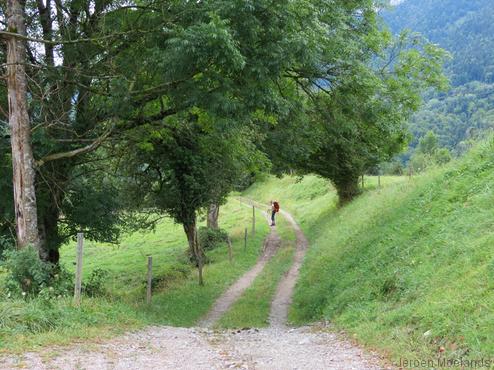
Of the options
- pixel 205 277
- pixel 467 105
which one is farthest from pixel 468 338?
pixel 467 105

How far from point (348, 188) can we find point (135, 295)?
19.4 meters

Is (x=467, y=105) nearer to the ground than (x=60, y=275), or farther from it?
farther from it

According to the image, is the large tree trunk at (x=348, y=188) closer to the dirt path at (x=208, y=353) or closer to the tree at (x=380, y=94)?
the tree at (x=380, y=94)

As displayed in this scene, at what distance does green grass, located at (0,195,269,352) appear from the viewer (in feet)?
25.5

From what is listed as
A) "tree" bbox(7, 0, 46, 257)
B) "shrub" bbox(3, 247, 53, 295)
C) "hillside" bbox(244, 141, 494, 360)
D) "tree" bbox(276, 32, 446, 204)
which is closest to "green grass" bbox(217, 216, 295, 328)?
"hillside" bbox(244, 141, 494, 360)

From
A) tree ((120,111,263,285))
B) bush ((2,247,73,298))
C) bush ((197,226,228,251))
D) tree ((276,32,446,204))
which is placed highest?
tree ((276,32,446,204))

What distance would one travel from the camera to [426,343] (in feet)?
22.8

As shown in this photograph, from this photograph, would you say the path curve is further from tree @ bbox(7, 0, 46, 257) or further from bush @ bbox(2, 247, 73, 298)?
tree @ bbox(7, 0, 46, 257)

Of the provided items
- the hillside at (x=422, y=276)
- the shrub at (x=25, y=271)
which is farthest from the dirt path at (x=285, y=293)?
the shrub at (x=25, y=271)

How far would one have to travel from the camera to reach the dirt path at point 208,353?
6520 mm

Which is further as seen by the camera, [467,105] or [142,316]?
[467,105]

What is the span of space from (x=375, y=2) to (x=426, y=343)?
11.5 metres

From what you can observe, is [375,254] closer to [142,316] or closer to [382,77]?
[382,77]

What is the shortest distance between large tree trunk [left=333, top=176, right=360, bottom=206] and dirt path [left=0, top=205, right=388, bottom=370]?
79.6 feet
